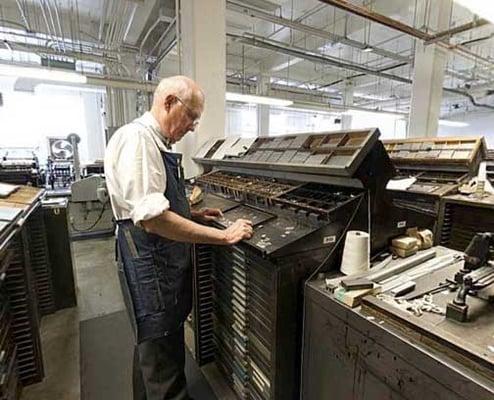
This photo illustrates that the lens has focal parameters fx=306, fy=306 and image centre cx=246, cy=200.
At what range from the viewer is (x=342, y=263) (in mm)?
1319

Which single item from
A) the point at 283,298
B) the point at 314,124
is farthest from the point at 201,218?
the point at 314,124

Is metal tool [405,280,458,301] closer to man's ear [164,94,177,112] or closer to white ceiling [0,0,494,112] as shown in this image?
man's ear [164,94,177,112]

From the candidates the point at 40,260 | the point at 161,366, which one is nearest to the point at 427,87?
the point at 161,366

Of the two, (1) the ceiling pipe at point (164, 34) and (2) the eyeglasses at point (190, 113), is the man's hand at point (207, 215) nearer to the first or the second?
(2) the eyeglasses at point (190, 113)

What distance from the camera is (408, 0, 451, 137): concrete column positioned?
16.1ft

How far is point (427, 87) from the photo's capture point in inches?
196

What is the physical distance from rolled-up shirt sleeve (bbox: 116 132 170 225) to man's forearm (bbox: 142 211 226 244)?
0.04 m

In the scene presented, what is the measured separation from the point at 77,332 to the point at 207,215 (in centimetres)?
156

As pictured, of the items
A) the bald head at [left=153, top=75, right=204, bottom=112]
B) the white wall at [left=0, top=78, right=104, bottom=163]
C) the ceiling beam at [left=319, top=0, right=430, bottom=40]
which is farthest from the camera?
the white wall at [left=0, top=78, right=104, bottom=163]

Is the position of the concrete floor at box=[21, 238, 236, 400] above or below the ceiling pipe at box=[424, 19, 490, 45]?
below

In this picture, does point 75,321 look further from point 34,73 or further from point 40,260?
point 34,73

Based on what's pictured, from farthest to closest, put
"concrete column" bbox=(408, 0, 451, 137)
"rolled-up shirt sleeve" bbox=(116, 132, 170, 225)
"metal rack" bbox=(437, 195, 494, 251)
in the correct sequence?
"concrete column" bbox=(408, 0, 451, 137) < "metal rack" bbox=(437, 195, 494, 251) < "rolled-up shirt sleeve" bbox=(116, 132, 170, 225)

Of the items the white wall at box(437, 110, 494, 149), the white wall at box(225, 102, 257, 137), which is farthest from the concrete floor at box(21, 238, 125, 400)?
the white wall at box(437, 110, 494, 149)

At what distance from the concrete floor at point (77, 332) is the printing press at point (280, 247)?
43 cm
